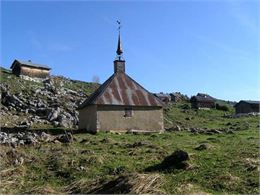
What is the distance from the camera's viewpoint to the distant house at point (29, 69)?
7762 cm

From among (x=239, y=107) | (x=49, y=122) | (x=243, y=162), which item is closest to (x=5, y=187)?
(x=243, y=162)

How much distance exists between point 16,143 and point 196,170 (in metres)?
9.98

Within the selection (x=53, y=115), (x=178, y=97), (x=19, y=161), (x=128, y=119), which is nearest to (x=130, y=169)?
(x=19, y=161)

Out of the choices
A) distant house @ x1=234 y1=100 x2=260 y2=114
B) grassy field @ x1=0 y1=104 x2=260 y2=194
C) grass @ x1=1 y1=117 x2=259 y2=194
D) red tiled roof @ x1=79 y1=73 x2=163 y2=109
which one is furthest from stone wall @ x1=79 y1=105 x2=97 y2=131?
distant house @ x1=234 y1=100 x2=260 y2=114

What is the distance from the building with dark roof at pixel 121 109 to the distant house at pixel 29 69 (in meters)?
41.3

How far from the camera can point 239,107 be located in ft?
283

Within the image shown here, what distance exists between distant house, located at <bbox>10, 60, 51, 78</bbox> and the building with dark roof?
135 feet

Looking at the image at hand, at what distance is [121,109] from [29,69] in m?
46.6

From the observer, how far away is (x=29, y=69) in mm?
78375

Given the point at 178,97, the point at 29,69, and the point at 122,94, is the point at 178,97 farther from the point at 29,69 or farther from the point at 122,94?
the point at 122,94

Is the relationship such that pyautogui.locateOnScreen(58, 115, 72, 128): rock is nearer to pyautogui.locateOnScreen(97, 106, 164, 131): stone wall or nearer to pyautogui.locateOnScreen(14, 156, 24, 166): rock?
pyautogui.locateOnScreen(97, 106, 164, 131): stone wall

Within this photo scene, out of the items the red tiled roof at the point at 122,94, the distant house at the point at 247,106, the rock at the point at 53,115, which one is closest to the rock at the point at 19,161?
the red tiled roof at the point at 122,94

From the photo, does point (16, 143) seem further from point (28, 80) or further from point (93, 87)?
point (93, 87)

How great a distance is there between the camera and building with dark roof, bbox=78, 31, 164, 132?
35.1 meters
